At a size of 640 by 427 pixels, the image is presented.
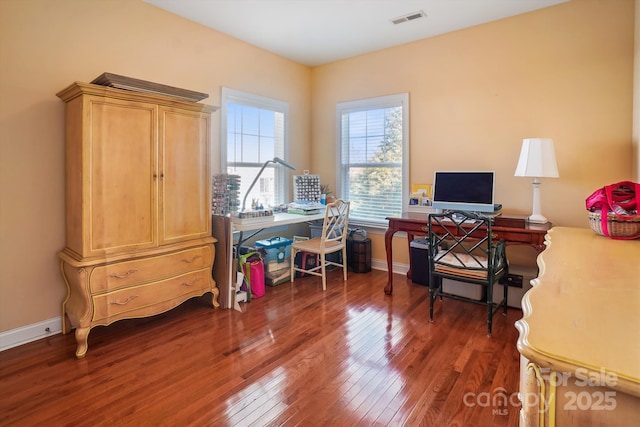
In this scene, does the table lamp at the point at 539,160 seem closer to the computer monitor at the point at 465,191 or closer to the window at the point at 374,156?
the computer monitor at the point at 465,191

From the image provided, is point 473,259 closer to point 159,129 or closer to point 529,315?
point 529,315

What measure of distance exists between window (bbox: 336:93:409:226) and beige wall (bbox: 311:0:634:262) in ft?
0.50

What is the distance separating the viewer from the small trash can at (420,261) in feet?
12.1

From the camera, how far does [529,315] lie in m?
0.93

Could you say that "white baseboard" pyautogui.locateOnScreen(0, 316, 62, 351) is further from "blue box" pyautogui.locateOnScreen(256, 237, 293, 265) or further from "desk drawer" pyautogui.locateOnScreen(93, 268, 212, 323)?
"blue box" pyautogui.locateOnScreen(256, 237, 293, 265)

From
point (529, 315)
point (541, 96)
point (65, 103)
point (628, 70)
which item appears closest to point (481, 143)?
point (541, 96)

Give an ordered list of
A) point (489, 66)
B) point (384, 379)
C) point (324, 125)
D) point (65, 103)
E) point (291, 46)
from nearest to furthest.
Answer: point (384, 379)
point (65, 103)
point (489, 66)
point (291, 46)
point (324, 125)

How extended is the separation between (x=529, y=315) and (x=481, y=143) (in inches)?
116

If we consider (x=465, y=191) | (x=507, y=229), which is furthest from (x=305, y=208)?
(x=507, y=229)

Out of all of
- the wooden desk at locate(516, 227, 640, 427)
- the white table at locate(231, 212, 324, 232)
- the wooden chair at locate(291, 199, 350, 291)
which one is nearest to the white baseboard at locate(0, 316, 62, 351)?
the white table at locate(231, 212, 324, 232)

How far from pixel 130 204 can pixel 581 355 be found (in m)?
2.66

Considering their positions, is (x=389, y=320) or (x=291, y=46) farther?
(x=291, y=46)

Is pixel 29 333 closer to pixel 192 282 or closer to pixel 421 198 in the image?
pixel 192 282

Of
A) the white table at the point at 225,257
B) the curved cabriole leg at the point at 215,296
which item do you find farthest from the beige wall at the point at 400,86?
the curved cabriole leg at the point at 215,296
